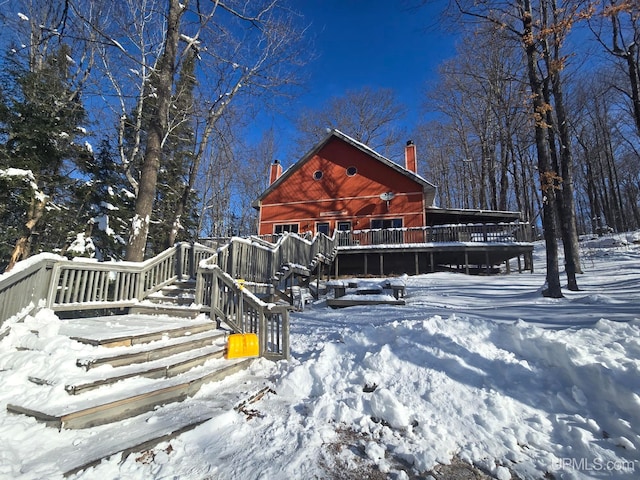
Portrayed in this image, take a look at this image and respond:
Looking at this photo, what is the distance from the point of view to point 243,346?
15.1ft

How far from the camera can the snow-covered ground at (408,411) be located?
2.32 metres

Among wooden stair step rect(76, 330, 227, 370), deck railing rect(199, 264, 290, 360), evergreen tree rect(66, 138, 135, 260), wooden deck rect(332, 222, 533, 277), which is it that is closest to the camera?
wooden stair step rect(76, 330, 227, 370)

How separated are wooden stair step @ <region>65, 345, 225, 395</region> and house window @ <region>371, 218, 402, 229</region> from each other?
1627cm

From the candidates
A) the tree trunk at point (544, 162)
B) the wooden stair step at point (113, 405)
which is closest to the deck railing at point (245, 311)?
the wooden stair step at point (113, 405)

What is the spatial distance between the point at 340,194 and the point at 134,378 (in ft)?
60.1

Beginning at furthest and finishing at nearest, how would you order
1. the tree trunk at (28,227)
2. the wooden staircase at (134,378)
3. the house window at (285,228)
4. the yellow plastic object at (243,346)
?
the house window at (285,228), the tree trunk at (28,227), the yellow plastic object at (243,346), the wooden staircase at (134,378)

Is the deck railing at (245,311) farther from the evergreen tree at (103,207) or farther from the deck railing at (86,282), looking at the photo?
the evergreen tree at (103,207)

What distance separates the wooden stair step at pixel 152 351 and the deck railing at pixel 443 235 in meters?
13.8

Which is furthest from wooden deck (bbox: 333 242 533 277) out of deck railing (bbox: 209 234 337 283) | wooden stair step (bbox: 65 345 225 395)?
wooden stair step (bbox: 65 345 225 395)

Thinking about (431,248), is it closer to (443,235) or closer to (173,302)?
(443,235)

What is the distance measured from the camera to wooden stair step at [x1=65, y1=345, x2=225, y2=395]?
3.03 meters

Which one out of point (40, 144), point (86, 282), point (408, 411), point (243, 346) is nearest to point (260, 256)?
point (86, 282)

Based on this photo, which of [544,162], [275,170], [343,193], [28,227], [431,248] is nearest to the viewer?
[544,162]

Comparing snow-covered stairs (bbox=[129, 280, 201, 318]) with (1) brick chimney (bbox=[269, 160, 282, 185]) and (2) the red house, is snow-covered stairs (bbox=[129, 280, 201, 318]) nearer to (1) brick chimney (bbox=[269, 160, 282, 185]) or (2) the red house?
(2) the red house
